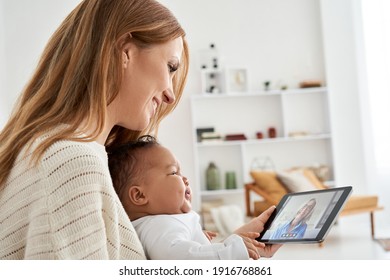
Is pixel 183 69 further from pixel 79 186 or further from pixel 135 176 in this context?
pixel 79 186

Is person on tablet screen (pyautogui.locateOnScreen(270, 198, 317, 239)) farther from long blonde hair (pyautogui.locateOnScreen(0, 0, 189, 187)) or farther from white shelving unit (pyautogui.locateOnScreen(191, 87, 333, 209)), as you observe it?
white shelving unit (pyautogui.locateOnScreen(191, 87, 333, 209))

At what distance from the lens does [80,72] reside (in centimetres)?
101

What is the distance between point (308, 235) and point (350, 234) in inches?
171

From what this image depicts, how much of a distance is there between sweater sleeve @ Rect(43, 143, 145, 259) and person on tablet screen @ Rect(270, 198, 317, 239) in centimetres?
30

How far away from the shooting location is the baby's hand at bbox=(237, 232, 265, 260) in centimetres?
104

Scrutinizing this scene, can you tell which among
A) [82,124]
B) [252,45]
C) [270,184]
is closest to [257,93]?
[252,45]

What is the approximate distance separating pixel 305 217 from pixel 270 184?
A: 160 inches

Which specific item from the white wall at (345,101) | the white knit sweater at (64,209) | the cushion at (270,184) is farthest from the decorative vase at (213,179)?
the white knit sweater at (64,209)

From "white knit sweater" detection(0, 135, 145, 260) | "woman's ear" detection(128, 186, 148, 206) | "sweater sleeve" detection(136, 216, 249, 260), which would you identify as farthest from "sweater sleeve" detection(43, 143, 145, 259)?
"woman's ear" detection(128, 186, 148, 206)

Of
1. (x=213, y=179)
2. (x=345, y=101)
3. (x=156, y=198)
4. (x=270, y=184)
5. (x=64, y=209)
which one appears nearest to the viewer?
(x=64, y=209)

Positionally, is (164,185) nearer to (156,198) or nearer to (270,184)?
(156,198)

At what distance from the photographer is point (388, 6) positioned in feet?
19.7

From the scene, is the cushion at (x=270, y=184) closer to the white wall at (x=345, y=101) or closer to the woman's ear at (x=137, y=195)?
the white wall at (x=345, y=101)
